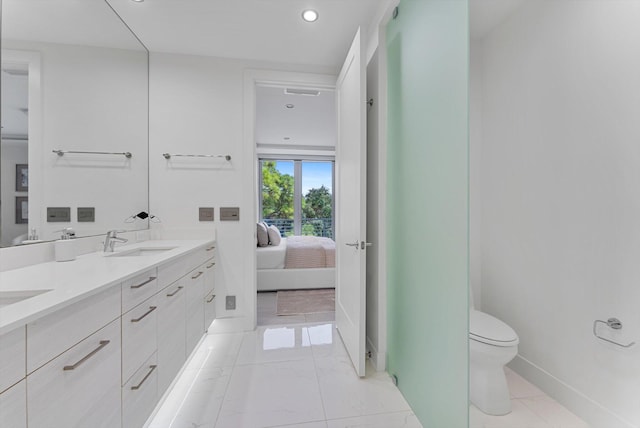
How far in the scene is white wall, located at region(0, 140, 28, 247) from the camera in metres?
1.12

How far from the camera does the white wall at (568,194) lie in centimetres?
122

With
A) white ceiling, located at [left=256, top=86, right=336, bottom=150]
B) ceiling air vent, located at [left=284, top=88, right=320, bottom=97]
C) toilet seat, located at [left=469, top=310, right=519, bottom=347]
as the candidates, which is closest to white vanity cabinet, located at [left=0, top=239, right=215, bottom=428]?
toilet seat, located at [left=469, top=310, right=519, bottom=347]

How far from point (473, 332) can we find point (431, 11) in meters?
1.64

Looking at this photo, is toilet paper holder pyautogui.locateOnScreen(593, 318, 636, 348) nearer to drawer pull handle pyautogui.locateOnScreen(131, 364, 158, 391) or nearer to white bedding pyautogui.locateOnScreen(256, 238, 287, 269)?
drawer pull handle pyautogui.locateOnScreen(131, 364, 158, 391)

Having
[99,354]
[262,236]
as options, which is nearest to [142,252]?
[99,354]

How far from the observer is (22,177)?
47.9 inches

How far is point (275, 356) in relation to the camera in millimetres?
1923

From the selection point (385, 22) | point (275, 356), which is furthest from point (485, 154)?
point (275, 356)

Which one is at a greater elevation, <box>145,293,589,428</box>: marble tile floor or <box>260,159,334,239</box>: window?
<box>260,159,334,239</box>: window

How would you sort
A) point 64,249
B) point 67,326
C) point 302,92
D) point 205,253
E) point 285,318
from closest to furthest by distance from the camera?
1. point 67,326
2. point 64,249
3. point 205,253
4. point 285,318
5. point 302,92

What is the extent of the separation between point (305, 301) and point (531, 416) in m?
2.15

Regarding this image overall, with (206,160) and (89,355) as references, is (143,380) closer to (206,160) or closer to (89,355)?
(89,355)

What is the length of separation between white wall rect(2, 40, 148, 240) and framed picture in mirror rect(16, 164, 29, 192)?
0.03 metres

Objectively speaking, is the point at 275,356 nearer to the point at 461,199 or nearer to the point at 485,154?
the point at 461,199
